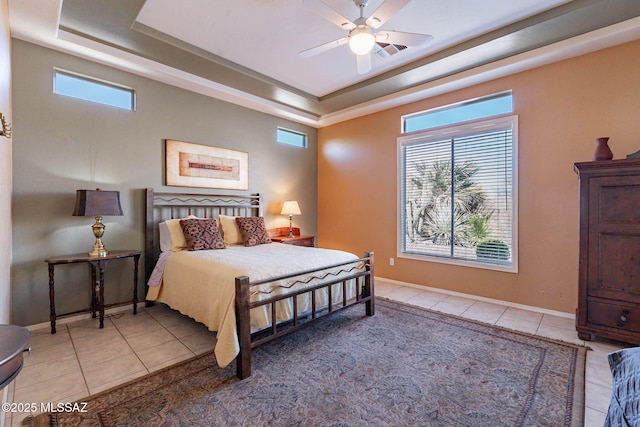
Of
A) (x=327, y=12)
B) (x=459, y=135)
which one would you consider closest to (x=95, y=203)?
(x=327, y=12)

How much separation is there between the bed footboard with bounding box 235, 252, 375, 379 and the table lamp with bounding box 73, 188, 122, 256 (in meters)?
1.87

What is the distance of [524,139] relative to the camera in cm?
347

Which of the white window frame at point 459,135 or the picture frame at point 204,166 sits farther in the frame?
the picture frame at point 204,166

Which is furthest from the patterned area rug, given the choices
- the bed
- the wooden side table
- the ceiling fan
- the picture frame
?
the ceiling fan

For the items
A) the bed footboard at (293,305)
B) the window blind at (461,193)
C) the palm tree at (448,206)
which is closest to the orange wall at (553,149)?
the window blind at (461,193)

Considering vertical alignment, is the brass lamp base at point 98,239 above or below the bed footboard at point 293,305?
above

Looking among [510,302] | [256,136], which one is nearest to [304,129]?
[256,136]

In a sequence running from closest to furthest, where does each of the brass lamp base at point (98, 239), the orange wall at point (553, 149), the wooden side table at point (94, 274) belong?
1. the wooden side table at point (94, 274)
2. the orange wall at point (553, 149)
3. the brass lamp base at point (98, 239)

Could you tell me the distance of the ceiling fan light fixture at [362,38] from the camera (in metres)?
2.40

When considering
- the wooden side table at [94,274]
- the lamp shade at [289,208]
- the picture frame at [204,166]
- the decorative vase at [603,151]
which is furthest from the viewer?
the lamp shade at [289,208]

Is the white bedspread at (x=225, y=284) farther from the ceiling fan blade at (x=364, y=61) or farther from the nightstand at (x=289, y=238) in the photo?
the ceiling fan blade at (x=364, y=61)

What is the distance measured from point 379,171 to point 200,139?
2.86 meters

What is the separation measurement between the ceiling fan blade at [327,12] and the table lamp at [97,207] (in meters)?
2.66

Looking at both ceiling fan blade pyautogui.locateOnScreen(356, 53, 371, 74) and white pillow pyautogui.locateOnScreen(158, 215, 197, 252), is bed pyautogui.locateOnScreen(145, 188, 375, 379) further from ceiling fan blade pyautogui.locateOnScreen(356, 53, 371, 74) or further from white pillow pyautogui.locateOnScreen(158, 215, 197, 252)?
ceiling fan blade pyautogui.locateOnScreen(356, 53, 371, 74)
